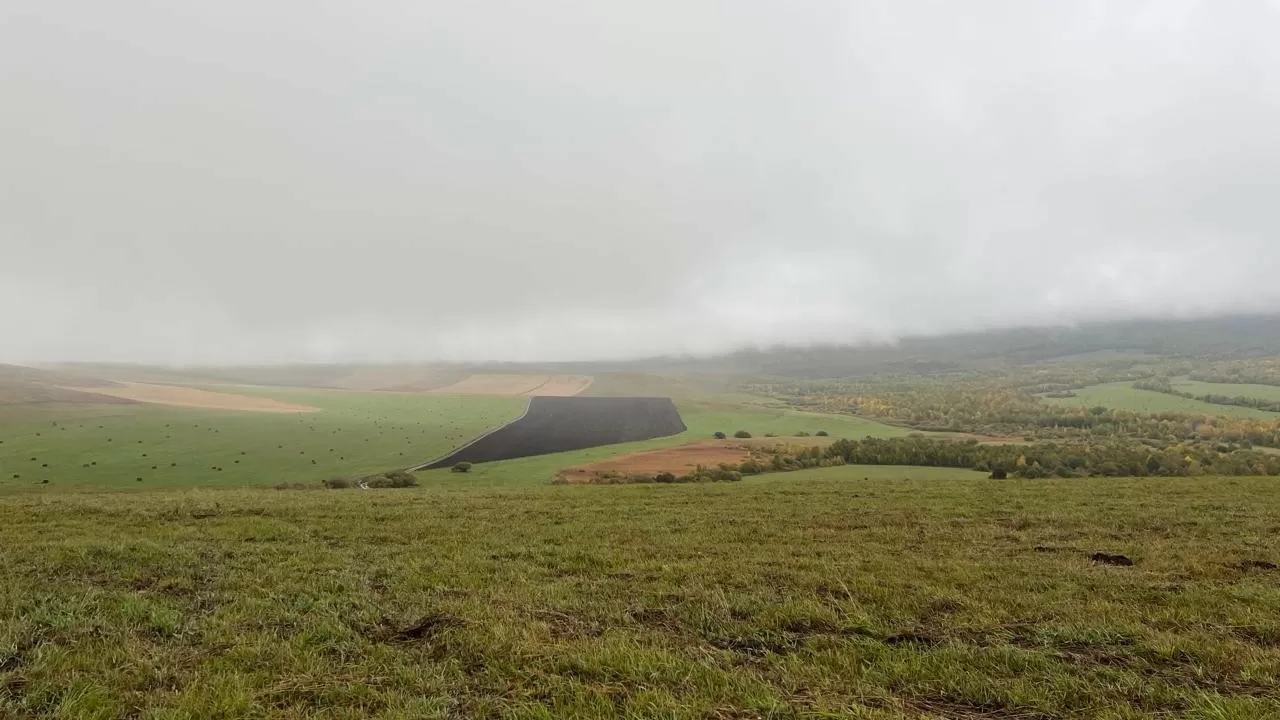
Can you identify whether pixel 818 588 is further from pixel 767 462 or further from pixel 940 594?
pixel 767 462

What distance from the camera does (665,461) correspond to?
6256cm

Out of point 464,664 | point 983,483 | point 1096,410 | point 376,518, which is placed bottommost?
point 1096,410

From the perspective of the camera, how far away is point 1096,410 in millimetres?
125938

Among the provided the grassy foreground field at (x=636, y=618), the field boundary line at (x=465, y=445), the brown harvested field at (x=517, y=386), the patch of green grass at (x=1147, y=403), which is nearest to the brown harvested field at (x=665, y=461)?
the field boundary line at (x=465, y=445)

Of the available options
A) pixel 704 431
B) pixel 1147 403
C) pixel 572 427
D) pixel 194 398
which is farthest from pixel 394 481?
pixel 1147 403

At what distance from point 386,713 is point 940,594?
378 inches

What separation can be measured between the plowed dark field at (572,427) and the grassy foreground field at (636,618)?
5185 centimetres

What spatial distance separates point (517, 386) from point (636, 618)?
170 m

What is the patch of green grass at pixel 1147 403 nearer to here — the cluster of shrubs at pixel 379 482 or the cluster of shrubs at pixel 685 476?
the cluster of shrubs at pixel 685 476

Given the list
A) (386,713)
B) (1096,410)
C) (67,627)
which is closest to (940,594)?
(386,713)

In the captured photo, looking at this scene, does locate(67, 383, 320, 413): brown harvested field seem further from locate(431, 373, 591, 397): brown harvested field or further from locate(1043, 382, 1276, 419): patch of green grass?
locate(1043, 382, 1276, 419): patch of green grass

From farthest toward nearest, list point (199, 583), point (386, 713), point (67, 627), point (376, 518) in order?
point (376, 518), point (199, 583), point (67, 627), point (386, 713)

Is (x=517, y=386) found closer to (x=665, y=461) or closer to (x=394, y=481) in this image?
(x=665, y=461)

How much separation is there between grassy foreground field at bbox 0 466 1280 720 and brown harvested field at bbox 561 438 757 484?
34.2 meters
